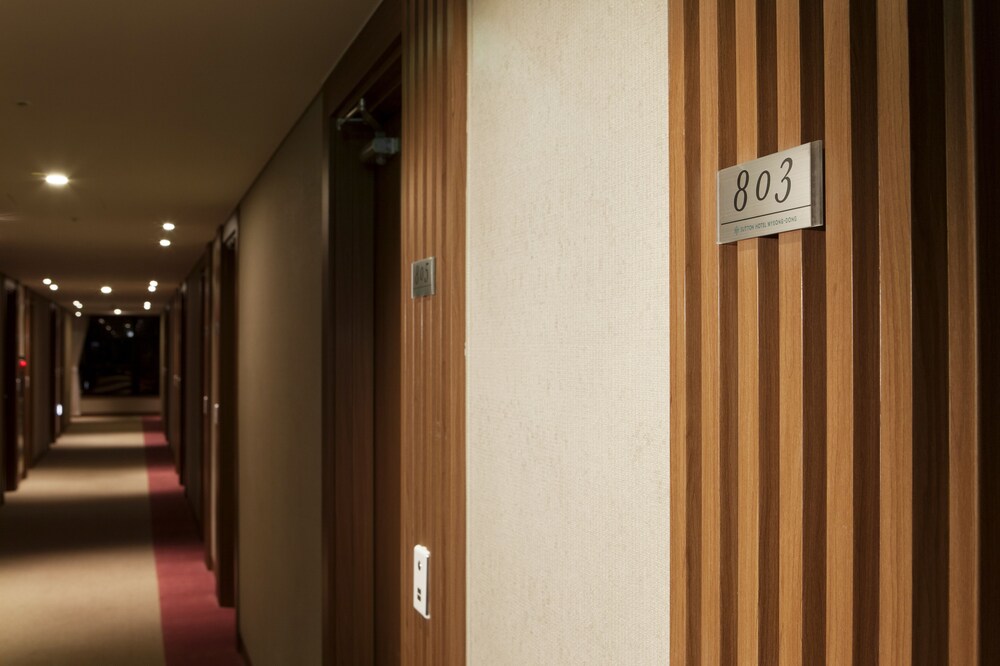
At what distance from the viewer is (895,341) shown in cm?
66

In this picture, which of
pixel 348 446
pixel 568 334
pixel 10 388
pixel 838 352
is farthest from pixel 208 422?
pixel 838 352

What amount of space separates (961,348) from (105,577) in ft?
21.7

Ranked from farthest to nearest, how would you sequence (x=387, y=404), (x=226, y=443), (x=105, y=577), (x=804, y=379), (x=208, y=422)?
(x=208, y=422), (x=105, y=577), (x=226, y=443), (x=387, y=404), (x=804, y=379)

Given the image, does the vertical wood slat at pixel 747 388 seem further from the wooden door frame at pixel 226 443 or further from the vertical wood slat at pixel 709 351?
the wooden door frame at pixel 226 443

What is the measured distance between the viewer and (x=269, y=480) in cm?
395

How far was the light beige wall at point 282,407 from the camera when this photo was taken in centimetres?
306

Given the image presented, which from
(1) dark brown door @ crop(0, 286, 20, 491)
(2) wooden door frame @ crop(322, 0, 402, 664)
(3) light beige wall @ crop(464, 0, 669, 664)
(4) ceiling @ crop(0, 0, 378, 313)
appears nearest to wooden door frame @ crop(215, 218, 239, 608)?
(4) ceiling @ crop(0, 0, 378, 313)

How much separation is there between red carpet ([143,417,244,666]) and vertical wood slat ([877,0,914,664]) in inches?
180

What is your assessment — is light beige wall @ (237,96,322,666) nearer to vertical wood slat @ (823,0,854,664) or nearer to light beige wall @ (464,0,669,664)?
light beige wall @ (464,0,669,664)

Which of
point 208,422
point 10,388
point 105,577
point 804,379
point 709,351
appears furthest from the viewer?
point 10,388

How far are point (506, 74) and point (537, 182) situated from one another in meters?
0.23

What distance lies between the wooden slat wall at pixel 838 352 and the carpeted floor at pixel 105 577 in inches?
175

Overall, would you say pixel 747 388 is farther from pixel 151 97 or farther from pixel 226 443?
pixel 226 443

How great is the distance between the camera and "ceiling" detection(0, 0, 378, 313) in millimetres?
2275
